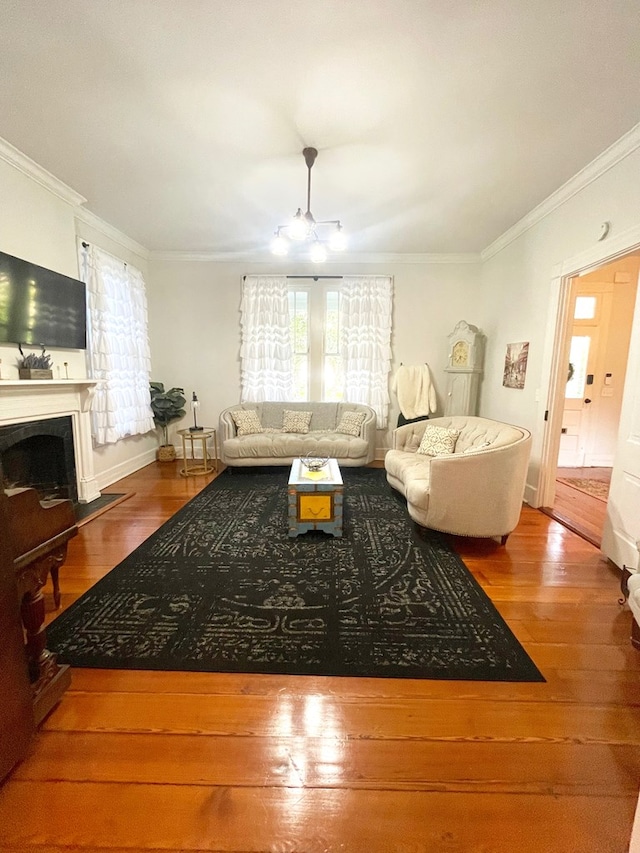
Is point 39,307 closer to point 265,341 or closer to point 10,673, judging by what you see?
point 265,341

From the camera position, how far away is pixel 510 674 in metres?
1.54

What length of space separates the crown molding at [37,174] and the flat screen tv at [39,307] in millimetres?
711

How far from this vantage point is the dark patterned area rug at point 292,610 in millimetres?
1592

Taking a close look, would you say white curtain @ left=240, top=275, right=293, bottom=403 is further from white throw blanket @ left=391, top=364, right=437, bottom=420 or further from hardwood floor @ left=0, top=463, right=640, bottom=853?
hardwood floor @ left=0, top=463, right=640, bottom=853

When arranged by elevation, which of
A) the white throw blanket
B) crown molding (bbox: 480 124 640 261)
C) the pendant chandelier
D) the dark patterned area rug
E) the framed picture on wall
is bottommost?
the dark patterned area rug

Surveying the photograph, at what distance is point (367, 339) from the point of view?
16.1ft

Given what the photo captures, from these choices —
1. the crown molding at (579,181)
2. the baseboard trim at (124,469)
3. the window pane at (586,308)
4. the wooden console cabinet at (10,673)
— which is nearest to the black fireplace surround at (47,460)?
the baseboard trim at (124,469)

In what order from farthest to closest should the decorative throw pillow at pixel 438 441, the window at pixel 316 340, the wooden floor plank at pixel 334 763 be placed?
the window at pixel 316 340
the decorative throw pillow at pixel 438 441
the wooden floor plank at pixel 334 763

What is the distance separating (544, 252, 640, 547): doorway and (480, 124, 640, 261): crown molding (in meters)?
1.25

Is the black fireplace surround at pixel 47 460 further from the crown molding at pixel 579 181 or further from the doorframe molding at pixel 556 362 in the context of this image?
the crown molding at pixel 579 181

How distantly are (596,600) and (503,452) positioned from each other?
100 cm

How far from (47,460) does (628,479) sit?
→ 183 inches

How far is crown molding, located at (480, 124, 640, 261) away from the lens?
2.29 metres

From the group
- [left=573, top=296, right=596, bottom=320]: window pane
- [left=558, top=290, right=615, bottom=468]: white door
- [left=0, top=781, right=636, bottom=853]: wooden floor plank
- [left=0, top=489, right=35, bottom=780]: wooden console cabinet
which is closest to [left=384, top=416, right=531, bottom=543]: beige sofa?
[left=0, top=781, right=636, bottom=853]: wooden floor plank
